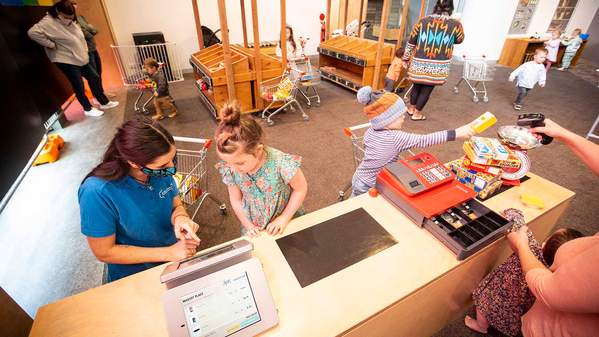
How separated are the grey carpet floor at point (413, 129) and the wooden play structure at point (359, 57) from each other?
0.30 metres

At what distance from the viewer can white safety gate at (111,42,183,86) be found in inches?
245

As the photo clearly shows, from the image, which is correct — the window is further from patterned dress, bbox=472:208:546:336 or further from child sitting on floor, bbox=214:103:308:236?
child sitting on floor, bbox=214:103:308:236

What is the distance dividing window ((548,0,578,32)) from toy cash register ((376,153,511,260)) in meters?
11.3

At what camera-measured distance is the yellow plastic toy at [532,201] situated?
1428mm

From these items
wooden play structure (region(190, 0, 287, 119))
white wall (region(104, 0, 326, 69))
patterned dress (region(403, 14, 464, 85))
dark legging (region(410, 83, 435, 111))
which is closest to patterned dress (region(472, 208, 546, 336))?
patterned dress (region(403, 14, 464, 85))

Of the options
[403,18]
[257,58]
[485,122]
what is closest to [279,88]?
[257,58]

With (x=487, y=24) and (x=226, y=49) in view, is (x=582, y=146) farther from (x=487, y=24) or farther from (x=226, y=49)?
(x=487, y=24)

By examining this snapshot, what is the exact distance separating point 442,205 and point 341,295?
0.64 metres

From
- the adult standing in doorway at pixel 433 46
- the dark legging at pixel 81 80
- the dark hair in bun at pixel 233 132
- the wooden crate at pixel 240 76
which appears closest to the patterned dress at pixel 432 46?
the adult standing in doorway at pixel 433 46

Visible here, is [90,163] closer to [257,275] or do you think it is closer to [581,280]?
[257,275]

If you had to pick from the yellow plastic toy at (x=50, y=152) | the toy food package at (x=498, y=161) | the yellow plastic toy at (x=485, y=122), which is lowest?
the yellow plastic toy at (x=50, y=152)

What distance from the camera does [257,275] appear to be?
902mm

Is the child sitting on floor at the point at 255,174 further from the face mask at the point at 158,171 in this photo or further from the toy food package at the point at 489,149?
the toy food package at the point at 489,149

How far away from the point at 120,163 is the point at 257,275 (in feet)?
2.55
